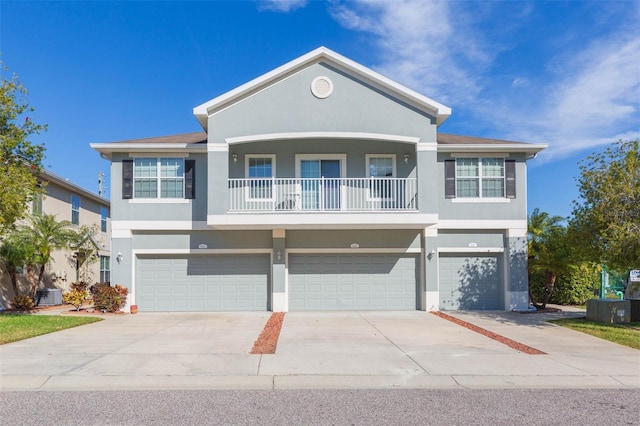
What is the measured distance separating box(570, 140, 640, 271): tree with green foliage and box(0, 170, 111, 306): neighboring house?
62.8ft

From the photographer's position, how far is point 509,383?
6746 mm

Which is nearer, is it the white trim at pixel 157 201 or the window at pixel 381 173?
the window at pixel 381 173

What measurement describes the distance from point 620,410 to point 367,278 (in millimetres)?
10264

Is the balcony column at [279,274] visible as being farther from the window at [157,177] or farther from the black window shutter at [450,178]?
the black window shutter at [450,178]

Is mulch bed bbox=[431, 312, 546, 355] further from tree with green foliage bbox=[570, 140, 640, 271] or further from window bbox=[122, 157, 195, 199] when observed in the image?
window bbox=[122, 157, 195, 199]

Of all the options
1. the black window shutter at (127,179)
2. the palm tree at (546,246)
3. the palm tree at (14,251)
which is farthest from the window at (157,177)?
the palm tree at (546,246)

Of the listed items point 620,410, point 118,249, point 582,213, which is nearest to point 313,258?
point 118,249

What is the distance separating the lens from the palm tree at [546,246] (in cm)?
1516

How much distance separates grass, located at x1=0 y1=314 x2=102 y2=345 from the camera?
1028 cm

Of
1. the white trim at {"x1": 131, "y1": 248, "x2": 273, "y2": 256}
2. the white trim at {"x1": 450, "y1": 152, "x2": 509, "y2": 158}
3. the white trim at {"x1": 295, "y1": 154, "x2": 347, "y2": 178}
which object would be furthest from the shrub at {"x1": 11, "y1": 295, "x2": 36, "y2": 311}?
the white trim at {"x1": 450, "y1": 152, "x2": 509, "y2": 158}

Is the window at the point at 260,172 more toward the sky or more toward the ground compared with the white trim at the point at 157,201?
more toward the sky

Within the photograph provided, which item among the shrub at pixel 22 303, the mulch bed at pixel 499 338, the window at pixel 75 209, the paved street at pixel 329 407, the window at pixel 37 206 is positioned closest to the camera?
the paved street at pixel 329 407

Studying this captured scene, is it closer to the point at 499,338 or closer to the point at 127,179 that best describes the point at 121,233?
the point at 127,179

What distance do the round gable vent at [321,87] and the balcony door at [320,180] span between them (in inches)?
86.7
